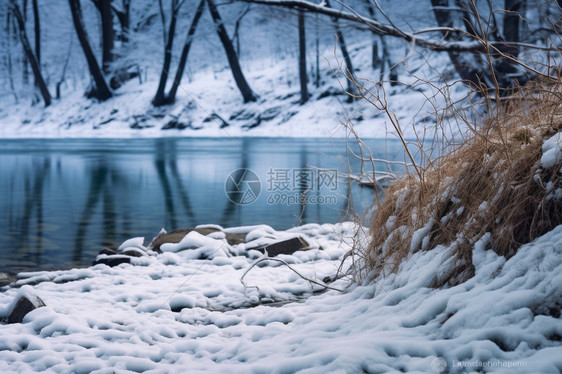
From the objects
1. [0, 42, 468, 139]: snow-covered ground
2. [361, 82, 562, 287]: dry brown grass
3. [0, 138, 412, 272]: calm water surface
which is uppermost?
[0, 42, 468, 139]: snow-covered ground

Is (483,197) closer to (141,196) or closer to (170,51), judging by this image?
(141,196)

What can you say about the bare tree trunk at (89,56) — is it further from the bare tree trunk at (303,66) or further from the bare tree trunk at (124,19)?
the bare tree trunk at (303,66)

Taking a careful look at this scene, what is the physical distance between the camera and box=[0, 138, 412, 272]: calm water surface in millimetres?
5961

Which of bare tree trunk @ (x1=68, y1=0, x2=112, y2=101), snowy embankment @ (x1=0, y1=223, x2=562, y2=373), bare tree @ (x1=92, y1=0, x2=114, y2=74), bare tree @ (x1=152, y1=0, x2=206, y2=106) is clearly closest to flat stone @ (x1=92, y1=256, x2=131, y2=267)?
snowy embankment @ (x1=0, y1=223, x2=562, y2=373)

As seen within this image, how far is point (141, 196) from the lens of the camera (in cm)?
984

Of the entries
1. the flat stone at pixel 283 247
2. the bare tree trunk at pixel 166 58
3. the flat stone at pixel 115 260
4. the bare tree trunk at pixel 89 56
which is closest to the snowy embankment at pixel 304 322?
the flat stone at pixel 115 260

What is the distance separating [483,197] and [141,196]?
7.77 meters

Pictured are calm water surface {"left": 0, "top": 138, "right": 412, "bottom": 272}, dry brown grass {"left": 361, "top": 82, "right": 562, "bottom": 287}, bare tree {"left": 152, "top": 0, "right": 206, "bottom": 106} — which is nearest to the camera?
dry brown grass {"left": 361, "top": 82, "right": 562, "bottom": 287}

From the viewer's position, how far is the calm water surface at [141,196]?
19.6ft

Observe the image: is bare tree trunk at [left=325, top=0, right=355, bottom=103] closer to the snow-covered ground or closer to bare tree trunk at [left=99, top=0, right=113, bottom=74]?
the snow-covered ground

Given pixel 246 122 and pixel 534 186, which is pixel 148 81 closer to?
pixel 246 122

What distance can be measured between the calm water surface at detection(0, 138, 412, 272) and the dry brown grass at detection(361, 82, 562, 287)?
1.19 feet

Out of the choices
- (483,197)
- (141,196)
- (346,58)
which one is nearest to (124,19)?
(141,196)

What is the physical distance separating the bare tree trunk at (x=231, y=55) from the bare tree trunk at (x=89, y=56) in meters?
6.45
